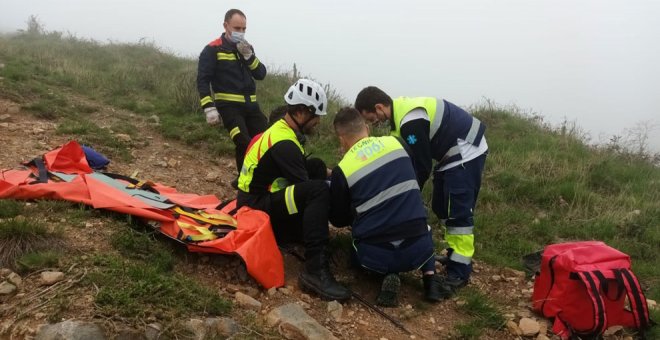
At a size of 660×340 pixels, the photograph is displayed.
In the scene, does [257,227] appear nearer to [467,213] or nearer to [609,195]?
[467,213]

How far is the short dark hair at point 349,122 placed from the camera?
3.65 metres

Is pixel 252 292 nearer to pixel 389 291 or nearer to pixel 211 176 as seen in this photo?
pixel 389 291

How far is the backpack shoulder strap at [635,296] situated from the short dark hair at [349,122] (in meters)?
2.03

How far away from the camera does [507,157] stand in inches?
285

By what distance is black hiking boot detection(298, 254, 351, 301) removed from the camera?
340 centimetres

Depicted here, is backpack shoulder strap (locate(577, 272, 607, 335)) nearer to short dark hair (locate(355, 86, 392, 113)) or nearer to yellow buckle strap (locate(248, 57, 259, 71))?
short dark hair (locate(355, 86, 392, 113))

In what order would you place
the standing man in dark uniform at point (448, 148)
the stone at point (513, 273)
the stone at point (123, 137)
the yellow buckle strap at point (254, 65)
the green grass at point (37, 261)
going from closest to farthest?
the green grass at point (37, 261), the standing man in dark uniform at point (448, 148), the stone at point (513, 273), the yellow buckle strap at point (254, 65), the stone at point (123, 137)

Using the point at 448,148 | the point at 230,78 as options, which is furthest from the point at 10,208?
the point at 448,148

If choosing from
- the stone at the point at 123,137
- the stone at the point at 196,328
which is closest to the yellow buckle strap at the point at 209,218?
the stone at the point at 196,328

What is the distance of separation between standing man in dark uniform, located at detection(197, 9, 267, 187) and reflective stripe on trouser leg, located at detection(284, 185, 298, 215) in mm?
1779

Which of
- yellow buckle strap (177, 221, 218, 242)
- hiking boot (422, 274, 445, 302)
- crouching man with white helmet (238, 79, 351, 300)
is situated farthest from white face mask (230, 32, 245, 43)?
hiking boot (422, 274, 445, 302)

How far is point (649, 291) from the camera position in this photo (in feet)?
14.3

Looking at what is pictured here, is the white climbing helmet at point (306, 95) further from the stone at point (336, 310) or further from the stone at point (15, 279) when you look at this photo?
the stone at point (15, 279)

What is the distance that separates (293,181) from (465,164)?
4.72 feet
